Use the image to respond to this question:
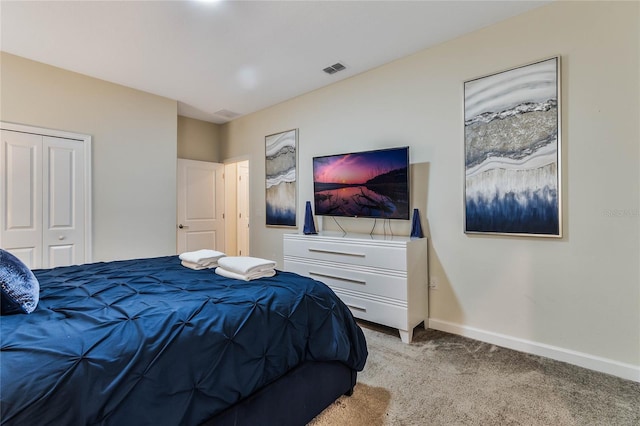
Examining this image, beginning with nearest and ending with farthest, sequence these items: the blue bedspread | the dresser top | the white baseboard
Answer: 1. the blue bedspread
2. the white baseboard
3. the dresser top

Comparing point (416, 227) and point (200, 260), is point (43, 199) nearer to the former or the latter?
point (200, 260)

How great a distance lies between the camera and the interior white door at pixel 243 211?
18.7 ft

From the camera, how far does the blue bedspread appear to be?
34.3 inches

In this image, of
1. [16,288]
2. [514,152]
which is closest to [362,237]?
[514,152]

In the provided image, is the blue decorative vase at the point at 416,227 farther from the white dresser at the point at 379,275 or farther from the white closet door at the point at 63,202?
the white closet door at the point at 63,202

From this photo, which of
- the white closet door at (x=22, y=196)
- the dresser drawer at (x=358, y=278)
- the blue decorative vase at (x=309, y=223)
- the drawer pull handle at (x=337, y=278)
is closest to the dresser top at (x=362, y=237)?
the blue decorative vase at (x=309, y=223)

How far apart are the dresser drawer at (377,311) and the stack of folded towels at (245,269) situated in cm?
123

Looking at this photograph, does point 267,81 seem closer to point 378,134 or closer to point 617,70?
point 378,134

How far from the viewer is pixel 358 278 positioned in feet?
9.52

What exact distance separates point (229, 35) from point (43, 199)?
8.58 ft

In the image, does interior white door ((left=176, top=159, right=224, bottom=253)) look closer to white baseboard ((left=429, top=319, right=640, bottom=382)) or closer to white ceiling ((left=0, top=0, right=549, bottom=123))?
white ceiling ((left=0, top=0, right=549, bottom=123))

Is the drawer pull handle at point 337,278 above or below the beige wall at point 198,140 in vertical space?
below

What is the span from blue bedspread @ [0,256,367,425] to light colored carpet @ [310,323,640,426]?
0.29 m

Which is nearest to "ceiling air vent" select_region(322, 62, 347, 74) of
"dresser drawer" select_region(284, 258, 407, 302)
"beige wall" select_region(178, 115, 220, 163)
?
"dresser drawer" select_region(284, 258, 407, 302)
